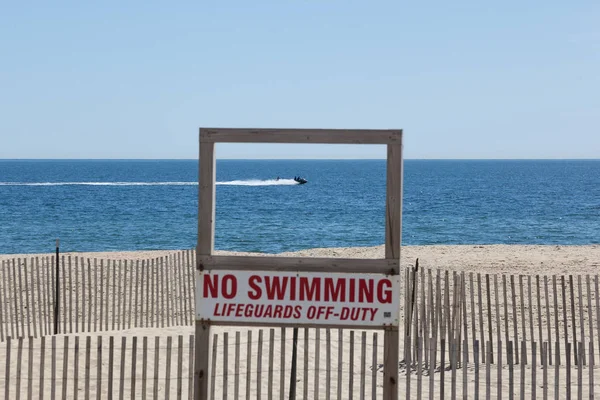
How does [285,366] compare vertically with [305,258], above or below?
below

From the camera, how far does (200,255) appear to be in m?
6.73

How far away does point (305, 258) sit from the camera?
670 cm

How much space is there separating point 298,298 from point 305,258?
0.34 meters

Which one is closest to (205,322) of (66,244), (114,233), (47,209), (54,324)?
(54,324)

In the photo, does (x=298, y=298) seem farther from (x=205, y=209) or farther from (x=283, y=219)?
(x=283, y=219)

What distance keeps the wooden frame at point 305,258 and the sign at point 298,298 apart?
7 centimetres

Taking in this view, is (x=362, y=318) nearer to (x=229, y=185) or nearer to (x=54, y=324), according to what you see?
(x=54, y=324)

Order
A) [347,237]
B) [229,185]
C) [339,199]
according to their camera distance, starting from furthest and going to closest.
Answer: [229,185] < [339,199] < [347,237]

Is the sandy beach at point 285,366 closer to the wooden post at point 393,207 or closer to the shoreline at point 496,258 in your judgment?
the wooden post at point 393,207

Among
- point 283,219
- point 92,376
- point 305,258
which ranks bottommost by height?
point 283,219

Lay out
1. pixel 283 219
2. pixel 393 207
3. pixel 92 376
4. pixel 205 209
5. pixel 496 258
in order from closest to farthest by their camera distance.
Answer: pixel 393 207, pixel 205 209, pixel 92 376, pixel 496 258, pixel 283 219

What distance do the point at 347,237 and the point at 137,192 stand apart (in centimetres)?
6297

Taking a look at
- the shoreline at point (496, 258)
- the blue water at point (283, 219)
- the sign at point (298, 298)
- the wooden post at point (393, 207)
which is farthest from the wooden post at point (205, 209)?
the blue water at point (283, 219)

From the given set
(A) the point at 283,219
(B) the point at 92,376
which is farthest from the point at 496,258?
(A) the point at 283,219
